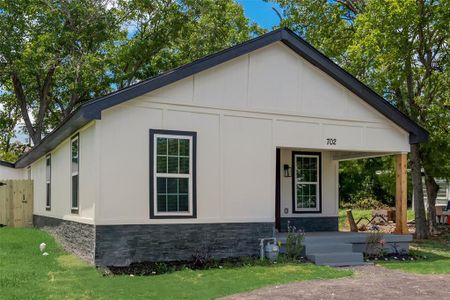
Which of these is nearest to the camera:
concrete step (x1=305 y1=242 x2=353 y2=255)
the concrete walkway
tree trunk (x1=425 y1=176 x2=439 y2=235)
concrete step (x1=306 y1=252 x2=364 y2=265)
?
the concrete walkway

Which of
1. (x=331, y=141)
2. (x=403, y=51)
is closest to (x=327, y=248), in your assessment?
(x=331, y=141)

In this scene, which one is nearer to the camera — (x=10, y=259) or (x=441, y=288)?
(x=441, y=288)

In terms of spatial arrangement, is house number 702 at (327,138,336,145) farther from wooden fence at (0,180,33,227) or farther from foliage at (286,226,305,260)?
wooden fence at (0,180,33,227)

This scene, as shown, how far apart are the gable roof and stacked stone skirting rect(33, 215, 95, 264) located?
86.9 inches

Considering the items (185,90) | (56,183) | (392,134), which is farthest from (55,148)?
(392,134)

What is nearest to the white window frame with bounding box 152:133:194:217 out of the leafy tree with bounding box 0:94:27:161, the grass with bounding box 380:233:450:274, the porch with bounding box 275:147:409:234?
the porch with bounding box 275:147:409:234

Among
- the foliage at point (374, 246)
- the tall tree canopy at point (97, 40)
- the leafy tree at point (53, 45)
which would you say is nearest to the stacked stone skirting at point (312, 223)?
the foliage at point (374, 246)

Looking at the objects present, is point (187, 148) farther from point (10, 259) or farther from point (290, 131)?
point (10, 259)

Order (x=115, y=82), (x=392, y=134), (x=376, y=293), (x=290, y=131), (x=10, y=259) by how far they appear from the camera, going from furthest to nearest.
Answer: (x=115, y=82) → (x=392, y=134) → (x=290, y=131) → (x=10, y=259) → (x=376, y=293)

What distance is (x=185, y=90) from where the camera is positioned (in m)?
11.4

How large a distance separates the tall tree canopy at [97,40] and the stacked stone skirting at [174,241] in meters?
14.9

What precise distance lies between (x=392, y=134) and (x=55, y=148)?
31.5ft

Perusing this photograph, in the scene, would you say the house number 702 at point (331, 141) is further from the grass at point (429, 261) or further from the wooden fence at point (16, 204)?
the wooden fence at point (16, 204)

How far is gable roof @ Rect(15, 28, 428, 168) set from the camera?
Answer: 33.6ft
